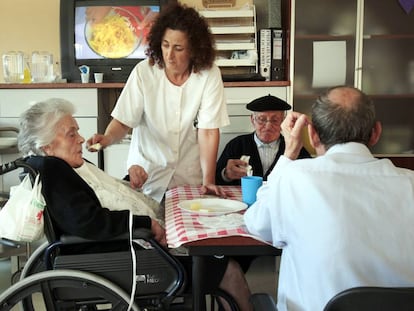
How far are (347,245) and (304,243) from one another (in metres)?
0.10

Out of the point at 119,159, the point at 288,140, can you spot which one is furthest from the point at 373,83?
the point at 288,140

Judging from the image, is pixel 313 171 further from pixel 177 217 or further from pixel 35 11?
pixel 35 11

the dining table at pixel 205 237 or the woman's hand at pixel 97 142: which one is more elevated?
the woman's hand at pixel 97 142

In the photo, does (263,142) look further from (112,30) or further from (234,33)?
Result: (112,30)

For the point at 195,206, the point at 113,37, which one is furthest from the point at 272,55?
the point at 195,206

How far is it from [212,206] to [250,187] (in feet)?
0.47

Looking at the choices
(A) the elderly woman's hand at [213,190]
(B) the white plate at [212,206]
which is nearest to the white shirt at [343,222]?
(B) the white plate at [212,206]

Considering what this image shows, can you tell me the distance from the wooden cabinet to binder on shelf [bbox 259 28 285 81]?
111 mm

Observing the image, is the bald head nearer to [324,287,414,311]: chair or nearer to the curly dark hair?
[324,287,414,311]: chair

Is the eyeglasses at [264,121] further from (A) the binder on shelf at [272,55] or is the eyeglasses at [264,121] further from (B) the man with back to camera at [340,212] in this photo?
(B) the man with back to camera at [340,212]

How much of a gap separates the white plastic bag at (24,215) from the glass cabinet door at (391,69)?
2.71m

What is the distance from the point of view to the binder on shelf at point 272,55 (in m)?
3.29

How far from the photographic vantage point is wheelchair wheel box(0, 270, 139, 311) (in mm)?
1428

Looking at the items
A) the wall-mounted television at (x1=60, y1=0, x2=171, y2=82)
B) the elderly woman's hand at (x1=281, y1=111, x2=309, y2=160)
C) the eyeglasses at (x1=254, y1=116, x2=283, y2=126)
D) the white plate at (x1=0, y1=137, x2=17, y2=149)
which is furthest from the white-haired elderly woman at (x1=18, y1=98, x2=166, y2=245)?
the wall-mounted television at (x1=60, y1=0, x2=171, y2=82)
